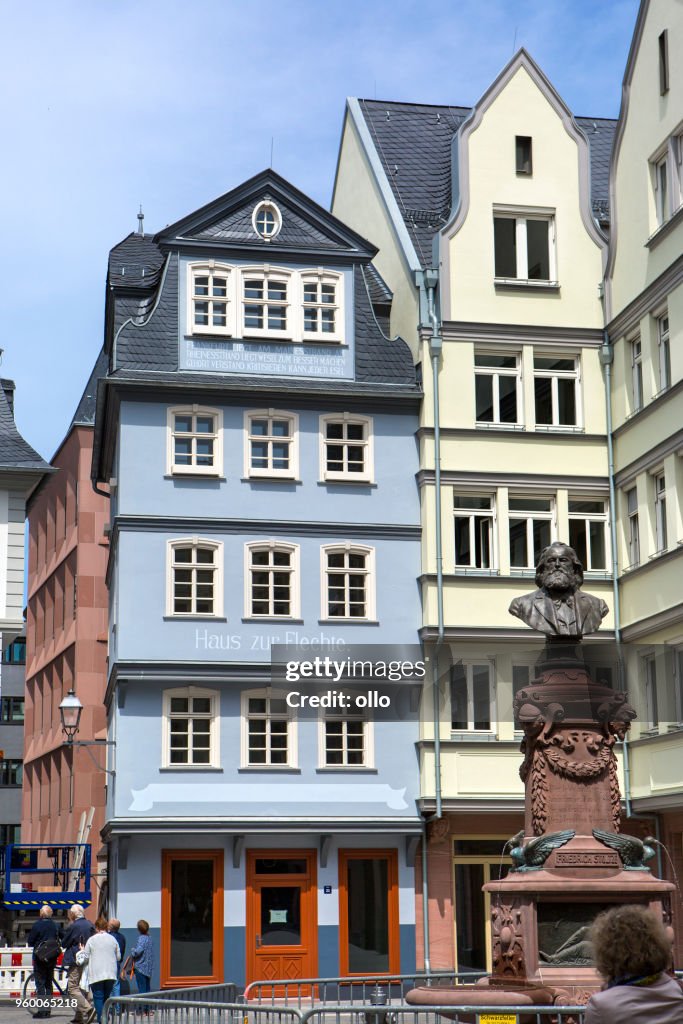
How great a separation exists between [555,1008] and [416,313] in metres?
26.1

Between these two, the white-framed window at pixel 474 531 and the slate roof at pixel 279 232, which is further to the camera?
the slate roof at pixel 279 232

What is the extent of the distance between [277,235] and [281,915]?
14.6m

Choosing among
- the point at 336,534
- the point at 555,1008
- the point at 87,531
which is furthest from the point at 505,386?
the point at 555,1008

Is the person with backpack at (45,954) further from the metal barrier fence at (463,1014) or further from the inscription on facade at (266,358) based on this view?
the metal barrier fence at (463,1014)

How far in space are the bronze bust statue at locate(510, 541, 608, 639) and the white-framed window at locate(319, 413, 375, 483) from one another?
17794mm

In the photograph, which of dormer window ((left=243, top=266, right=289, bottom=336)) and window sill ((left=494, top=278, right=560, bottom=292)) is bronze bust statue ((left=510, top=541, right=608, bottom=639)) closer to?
dormer window ((left=243, top=266, right=289, bottom=336))

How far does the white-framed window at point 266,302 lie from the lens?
119 feet

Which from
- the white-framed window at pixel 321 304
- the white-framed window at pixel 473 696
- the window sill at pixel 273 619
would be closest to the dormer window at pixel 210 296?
the white-framed window at pixel 321 304

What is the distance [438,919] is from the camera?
34.5m

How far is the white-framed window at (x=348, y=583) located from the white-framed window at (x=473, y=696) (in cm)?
228

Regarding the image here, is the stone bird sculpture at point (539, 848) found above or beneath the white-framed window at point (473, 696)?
beneath

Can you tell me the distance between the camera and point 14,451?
33906 mm

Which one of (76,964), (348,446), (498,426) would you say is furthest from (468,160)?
(76,964)

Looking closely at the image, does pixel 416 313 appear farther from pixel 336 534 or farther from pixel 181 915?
pixel 181 915
